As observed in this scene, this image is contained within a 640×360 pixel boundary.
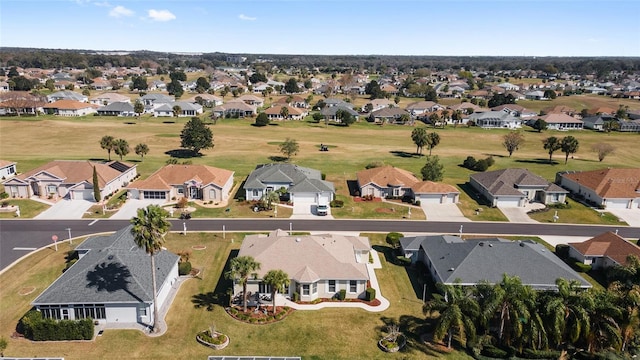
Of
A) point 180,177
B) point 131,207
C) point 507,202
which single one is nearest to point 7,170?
point 131,207

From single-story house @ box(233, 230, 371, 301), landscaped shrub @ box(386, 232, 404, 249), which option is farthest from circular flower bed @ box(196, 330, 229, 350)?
landscaped shrub @ box(386, 232, 404, 249)

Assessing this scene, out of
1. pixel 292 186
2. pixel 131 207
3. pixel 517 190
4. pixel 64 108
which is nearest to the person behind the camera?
pixel 131 207

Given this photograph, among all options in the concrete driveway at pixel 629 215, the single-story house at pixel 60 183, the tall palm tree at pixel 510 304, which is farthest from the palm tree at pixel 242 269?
the concrete driveway at pixel 629 215

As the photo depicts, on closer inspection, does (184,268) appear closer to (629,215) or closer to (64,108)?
(629,215)

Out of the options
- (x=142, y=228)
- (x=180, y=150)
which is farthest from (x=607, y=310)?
(x=180, y=150)

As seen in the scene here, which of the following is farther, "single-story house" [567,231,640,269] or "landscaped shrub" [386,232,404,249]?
"landscaped shrub" [386,232,404,249]

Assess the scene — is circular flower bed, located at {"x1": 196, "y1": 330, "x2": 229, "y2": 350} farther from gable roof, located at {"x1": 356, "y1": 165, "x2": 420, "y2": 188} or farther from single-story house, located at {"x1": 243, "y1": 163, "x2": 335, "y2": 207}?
gable roof, located at {"x1": 356, "y1": 165, "x2": 420, "y2": 188}
